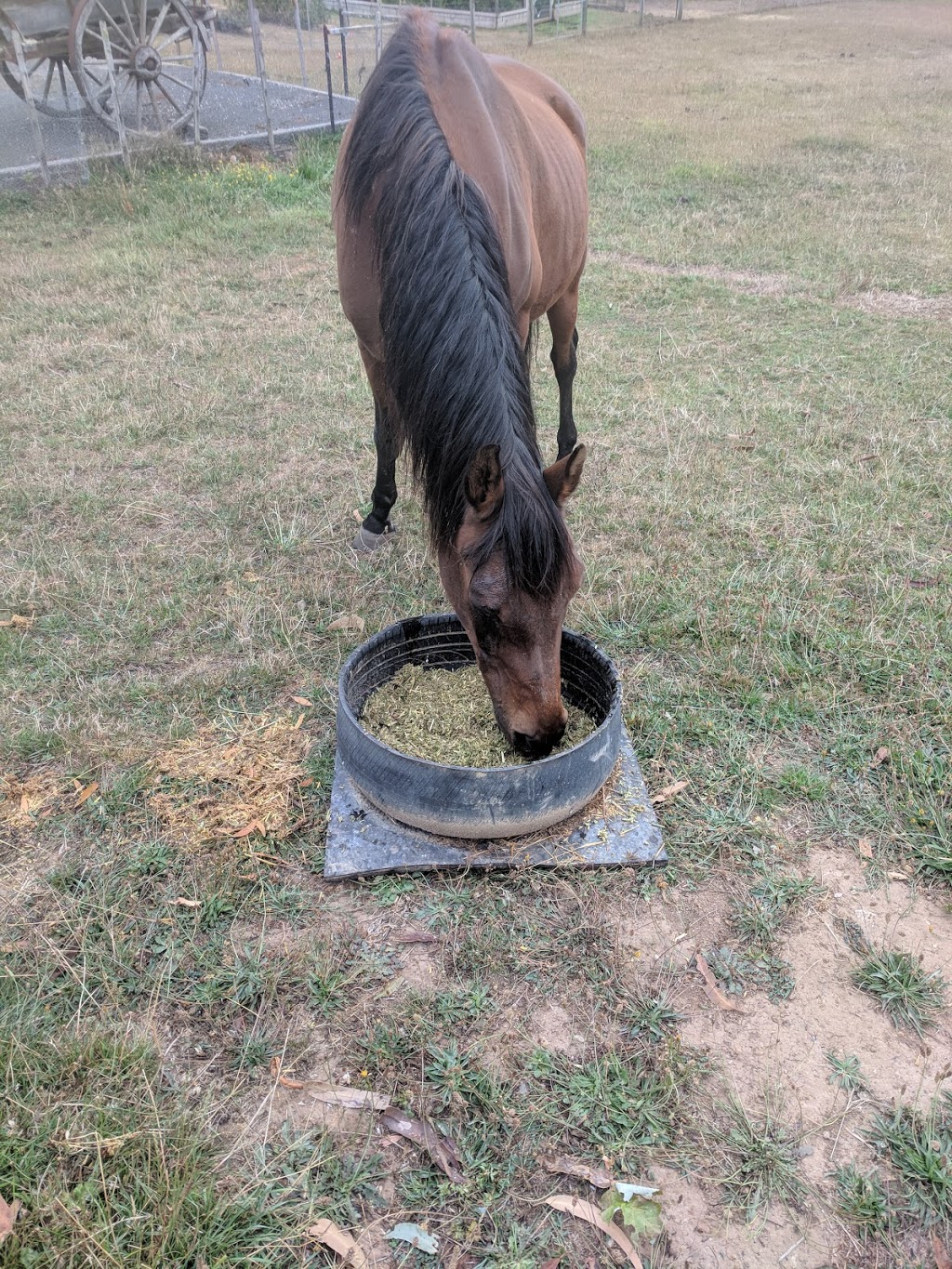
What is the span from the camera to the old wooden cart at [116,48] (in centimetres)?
857

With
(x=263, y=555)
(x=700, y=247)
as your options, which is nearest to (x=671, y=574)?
(x=263, y=555)

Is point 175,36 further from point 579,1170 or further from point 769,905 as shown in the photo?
point 579,1170

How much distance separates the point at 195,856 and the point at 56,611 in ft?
4.79

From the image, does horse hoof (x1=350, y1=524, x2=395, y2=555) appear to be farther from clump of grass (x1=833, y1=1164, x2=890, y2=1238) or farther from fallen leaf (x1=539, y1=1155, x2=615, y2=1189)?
clump of grass (x1=833, y1=1164, x2=890, y2=1238)

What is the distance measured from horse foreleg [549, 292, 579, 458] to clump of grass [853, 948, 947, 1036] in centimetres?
294

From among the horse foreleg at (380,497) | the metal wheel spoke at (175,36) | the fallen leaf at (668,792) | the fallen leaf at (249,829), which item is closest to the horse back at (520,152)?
the horse foreleg at (380,497)

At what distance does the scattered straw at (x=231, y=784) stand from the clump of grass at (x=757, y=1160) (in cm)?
131

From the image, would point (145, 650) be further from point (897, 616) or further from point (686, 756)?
point (897, 616)

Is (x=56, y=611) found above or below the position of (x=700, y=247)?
below

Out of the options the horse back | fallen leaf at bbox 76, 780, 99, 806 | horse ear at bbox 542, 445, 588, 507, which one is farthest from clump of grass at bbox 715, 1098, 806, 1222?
the horse back

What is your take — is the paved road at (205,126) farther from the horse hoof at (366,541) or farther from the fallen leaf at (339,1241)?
the fallen leaf at (339,1241)

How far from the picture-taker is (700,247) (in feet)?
25.0

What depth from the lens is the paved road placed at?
843cm

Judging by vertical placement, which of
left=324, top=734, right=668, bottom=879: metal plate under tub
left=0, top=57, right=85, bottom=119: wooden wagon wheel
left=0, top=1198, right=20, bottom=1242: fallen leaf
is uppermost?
left=0, top=57, right=85, bottom=119: wooden wagon wheel
